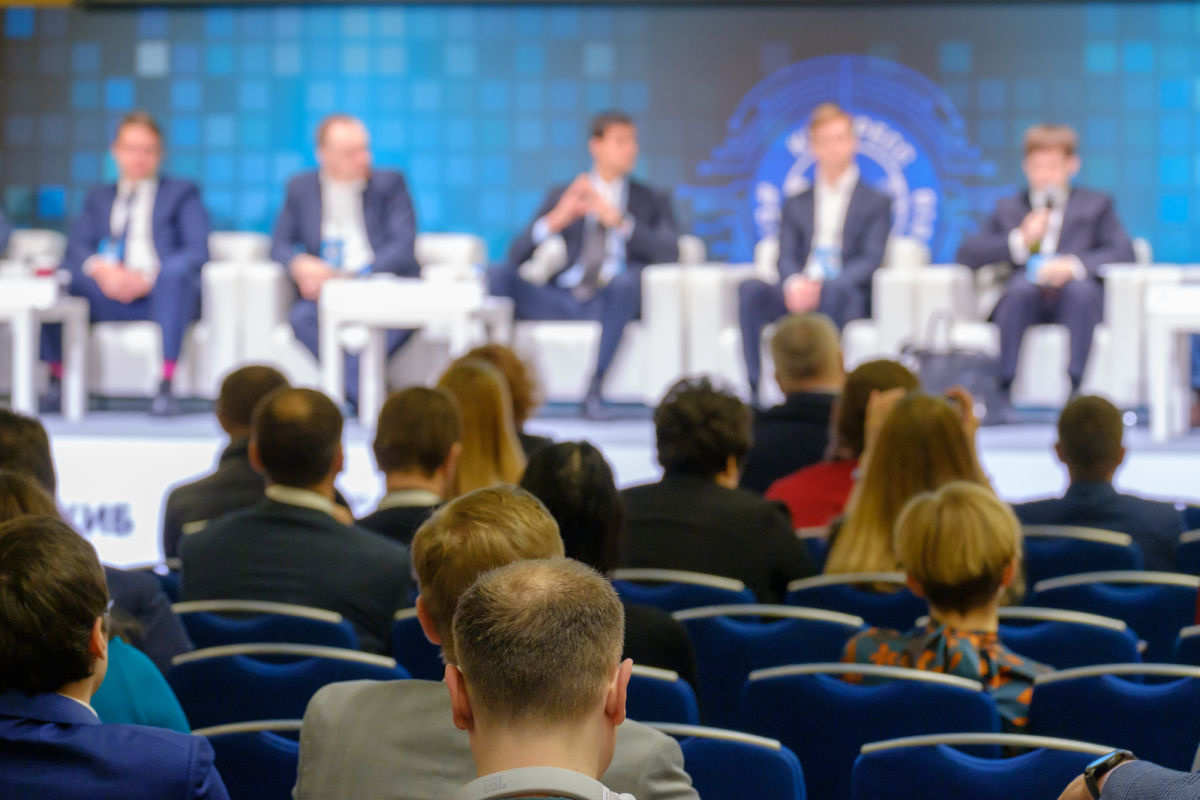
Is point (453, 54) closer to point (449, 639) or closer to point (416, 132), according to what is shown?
point (416, 132)

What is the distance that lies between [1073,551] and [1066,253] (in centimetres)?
377

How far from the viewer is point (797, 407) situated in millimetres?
4195

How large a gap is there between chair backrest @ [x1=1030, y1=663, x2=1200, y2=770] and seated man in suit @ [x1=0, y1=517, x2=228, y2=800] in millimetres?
1114

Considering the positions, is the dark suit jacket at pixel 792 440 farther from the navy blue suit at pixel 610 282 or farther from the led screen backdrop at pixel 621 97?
the led screen backdrop at pixel 621 97

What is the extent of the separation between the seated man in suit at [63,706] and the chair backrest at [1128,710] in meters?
1.11

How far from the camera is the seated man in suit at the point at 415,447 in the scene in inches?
126

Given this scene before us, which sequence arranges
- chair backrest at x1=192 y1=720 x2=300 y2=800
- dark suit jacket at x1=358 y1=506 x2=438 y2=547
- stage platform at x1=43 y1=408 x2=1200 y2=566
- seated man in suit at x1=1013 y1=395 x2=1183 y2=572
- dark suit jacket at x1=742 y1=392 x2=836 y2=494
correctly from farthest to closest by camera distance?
1. stage platform at x1=43 y1=408 x2=1200 y2=566
2. dark suit jacket at x1=742 y1=392 x2=836 y2=494
3. seated man in suit at x1=1013 y1=395 x2=1183 y2=572
4. dark suit jacket at x1=358 y1=506 x2=438 y2=547
5. chair backrest at x1=192 y1=720 x2=300 y2=800

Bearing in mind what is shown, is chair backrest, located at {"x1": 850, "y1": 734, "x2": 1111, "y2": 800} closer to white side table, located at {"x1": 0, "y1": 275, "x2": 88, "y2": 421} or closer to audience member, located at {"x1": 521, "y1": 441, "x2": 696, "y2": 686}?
audience member, located at {"x1": 521, "y1": 441, "x2": 696, "y2": 686}

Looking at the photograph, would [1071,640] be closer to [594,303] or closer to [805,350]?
[805,350]

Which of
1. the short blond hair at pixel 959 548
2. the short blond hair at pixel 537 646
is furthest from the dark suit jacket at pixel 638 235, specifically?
the short blond hair at pixel 537 646

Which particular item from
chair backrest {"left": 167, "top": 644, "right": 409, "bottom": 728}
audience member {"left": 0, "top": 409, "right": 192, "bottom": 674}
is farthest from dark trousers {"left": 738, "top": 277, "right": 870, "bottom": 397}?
chair backrest {"left": 167, "top": 644, "right": 409, "bottom": 728}

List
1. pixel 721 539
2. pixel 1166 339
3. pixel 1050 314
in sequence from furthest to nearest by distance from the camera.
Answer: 1. pixel 1050 314
2. pixel 1166 339
3. pixel 721 539

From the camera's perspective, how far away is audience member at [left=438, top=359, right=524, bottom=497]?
3561 millimetres

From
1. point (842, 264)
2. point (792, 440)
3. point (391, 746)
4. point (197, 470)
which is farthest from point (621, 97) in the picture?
point (391, 746)
